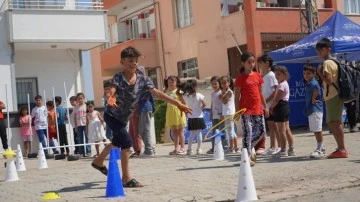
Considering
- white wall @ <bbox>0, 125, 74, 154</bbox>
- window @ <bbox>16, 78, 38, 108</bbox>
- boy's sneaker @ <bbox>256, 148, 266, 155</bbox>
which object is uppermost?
window @ <bbox>16, 78, 38, 108</bbox>

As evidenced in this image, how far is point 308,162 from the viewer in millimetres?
9375

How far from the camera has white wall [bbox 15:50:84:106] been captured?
2220cm

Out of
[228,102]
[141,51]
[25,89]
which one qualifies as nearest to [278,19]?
[141,51]

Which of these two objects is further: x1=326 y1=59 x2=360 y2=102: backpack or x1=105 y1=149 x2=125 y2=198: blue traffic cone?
x1=326 y1=59 x2=360 y2=102: backpack

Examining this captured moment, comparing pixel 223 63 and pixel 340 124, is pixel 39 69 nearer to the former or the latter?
pixel 223 63

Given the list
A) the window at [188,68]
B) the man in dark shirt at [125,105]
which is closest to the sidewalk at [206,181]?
the man in dark shirt at [125,105]

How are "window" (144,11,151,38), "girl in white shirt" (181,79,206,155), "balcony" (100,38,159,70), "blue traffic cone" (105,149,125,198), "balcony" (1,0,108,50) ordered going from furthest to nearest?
"window" (144,11,151,38) < "balcony" (100,38,159,70) < "balcony" (1,0,108,50) < "girl in white shirt" (181,79,206,155) < "blue traffic cone" (105,149,125,198)

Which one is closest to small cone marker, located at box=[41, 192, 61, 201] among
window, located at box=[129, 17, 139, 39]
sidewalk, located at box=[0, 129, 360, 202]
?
sidewalk, located at box=[0, 129, 360, 202]

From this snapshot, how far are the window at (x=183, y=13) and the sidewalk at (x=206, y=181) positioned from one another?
759 inches

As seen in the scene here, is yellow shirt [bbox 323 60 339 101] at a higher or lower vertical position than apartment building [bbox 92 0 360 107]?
lower

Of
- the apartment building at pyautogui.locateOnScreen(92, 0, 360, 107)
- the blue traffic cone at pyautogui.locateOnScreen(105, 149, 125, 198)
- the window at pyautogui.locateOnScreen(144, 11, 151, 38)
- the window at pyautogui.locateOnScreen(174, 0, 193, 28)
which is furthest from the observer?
the window at pyautogui.locateOnScreen(144, 11, 151, 38)

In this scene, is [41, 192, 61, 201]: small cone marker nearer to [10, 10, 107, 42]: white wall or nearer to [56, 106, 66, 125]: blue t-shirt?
[56, 106, 66, 125]: blue t-shirt

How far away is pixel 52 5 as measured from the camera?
70.9 feet

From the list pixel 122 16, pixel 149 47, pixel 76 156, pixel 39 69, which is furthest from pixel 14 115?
pixel 122 16
